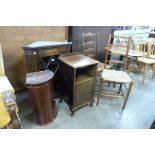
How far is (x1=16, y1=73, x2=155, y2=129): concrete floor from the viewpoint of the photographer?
1.92 meters

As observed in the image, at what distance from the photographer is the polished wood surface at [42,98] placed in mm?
1620

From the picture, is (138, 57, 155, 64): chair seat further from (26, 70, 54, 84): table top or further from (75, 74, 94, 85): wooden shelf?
(26, 70, 54, 84): table top

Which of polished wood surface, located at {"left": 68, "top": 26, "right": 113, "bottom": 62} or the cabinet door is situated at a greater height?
polished wood surface, located at {"left": 68, "top": 26, "right": 113, "bottom": 62}

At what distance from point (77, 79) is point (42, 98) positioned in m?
0.51

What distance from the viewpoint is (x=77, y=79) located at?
6.36 feet

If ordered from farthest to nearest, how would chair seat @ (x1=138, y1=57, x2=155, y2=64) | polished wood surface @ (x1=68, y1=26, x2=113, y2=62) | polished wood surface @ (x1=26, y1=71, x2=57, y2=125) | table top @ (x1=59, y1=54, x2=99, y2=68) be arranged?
1. chair seat @ (x1=138, y1=57, x2=155, y2=64)
2. polished wood surface @ (x1=68, y1=26, x2=113, y2=62)
3. table top @ (x1=59, y1=54, x2=99, y2=68)
4. polished wood surface @ (x1=26, y1=71, x2=57, y2=125)

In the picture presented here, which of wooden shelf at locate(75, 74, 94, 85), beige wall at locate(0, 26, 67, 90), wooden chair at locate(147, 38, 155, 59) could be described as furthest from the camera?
wooden chair at locate(147, 38, 155, 59)

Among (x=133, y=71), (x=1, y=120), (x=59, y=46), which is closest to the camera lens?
(x=1, y=120)

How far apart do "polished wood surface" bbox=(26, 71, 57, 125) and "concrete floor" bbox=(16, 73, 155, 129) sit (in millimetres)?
120

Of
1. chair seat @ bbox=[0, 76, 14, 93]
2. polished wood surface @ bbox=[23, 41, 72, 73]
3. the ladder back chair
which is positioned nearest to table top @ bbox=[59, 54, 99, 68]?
polished wood surface @ bbox=[23, 41, 72, 73]
